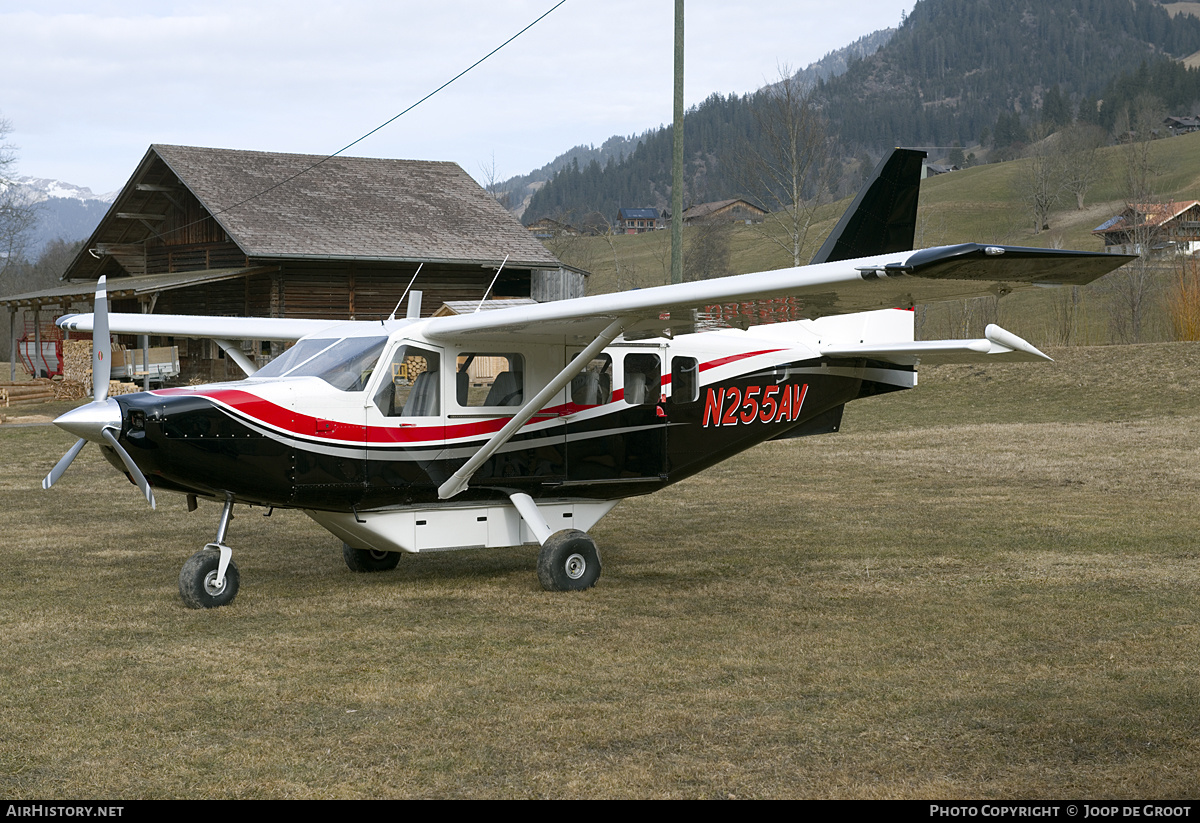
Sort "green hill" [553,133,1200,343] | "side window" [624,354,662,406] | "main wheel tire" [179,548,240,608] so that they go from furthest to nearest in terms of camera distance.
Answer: "green hill" [553,133,1200,343]
"side window" [624,354,662,406]
"main wheel tire" [179,548,240,608]

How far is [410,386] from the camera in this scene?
29.7 feet

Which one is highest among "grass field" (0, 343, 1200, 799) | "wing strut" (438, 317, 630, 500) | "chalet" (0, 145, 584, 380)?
"chalet" (0, 145, 584, 380)

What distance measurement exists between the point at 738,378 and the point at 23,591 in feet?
21.1

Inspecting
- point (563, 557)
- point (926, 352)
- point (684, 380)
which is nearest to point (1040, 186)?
point (926, 352)

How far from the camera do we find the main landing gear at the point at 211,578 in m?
8.33

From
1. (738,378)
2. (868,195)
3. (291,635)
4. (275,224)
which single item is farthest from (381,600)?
(275,224)

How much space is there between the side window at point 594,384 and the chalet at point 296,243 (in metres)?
21.6

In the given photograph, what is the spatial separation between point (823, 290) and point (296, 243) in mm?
25880

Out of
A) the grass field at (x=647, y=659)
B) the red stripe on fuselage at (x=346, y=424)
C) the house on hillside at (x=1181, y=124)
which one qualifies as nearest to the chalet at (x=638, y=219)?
the house on hillside at (x=1181, y=124)

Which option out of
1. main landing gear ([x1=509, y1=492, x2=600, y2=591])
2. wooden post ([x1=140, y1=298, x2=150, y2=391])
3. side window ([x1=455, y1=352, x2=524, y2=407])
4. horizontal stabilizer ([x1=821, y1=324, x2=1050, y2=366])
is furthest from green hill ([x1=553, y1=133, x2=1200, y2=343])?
main landing gear ([x1=509, y1=492, x2=600, y2=591])

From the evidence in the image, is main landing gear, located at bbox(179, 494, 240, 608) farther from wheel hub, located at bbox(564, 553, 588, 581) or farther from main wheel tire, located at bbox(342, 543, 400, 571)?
wheel hub, located at bbox(564, 553, 588, 581)

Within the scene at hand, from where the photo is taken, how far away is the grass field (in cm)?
489

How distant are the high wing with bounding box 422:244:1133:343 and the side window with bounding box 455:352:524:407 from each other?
221mm

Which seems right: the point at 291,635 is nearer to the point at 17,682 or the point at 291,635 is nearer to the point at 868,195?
the point at 17,682
